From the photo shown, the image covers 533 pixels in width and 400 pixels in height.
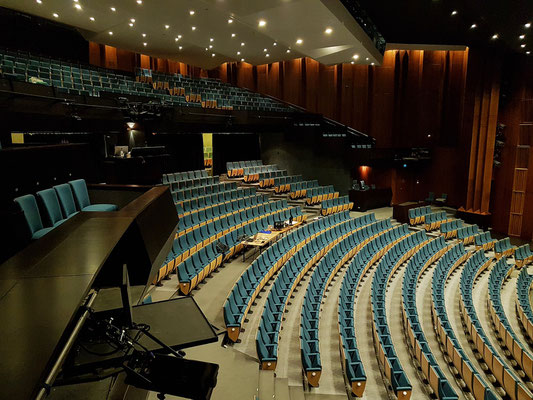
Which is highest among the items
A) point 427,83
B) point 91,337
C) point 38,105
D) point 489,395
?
point 427,83

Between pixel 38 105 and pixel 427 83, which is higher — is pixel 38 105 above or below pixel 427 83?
below

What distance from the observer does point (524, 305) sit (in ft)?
14.8

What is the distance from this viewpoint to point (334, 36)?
6660 mm

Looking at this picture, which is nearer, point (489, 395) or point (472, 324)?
point (489, 395)

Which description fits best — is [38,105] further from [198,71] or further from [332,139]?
[198,71]

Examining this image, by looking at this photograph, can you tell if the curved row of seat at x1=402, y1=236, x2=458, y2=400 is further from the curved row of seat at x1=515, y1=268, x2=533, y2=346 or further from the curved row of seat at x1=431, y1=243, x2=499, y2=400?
the curved row of seat at x1=515, y1=268, x2=533, y2=346

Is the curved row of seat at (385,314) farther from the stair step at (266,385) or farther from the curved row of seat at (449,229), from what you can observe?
the stair step at (266,385)

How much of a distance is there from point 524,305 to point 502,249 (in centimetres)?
211

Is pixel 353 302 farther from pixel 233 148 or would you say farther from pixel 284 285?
pixel 233 148

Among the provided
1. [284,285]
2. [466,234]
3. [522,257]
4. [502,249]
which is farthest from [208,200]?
[522,257]

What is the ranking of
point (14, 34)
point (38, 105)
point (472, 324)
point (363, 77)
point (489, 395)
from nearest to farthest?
point (489, 395) → point (472, 324) → point (38, 105) → point (14, 34) → point (363, 77)

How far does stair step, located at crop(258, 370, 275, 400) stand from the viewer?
2373mm

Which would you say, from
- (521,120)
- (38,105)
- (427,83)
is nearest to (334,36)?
(427,83)

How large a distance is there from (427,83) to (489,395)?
777cm
